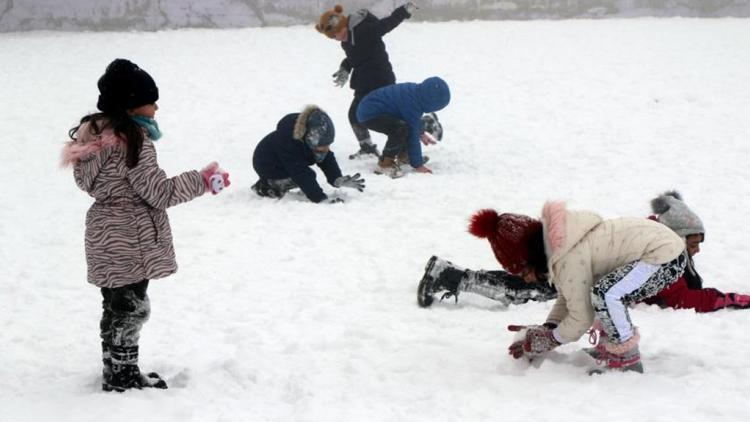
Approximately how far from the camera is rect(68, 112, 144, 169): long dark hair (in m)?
3.08

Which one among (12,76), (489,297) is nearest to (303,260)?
(489,297)

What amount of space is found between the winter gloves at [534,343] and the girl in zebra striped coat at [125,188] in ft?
4.82

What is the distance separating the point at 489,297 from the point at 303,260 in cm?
146

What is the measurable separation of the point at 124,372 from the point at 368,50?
526 centimetres

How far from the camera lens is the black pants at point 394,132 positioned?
7426 millimetres

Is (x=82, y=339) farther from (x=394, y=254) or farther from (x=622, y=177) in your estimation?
(x=622, y=177)

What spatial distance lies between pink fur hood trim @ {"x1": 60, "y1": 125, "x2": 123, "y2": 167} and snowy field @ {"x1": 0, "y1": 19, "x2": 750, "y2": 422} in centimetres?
100

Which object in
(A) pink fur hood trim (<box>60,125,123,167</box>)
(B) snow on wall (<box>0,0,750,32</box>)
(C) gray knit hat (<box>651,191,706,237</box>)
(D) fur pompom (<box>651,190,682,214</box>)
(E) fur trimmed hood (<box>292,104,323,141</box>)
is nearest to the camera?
(A) pink fur hood trim (<box>60,125,123,167</box>)

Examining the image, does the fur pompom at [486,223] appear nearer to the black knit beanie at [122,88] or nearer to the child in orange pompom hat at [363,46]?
the black knit beanie at [122,88]

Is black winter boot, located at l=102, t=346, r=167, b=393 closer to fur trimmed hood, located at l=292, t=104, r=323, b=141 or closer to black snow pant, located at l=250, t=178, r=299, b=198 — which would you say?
fur trimmed hood, located at l=292, t=104, r=323, b=141

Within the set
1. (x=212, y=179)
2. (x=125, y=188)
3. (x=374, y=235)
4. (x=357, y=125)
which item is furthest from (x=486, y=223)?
(x=357, y=125)

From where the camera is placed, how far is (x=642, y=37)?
1334cm

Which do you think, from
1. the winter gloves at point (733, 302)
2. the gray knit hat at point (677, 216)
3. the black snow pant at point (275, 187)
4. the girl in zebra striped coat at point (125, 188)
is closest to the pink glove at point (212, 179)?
the girl in zebra striped coat at point (125, 188)

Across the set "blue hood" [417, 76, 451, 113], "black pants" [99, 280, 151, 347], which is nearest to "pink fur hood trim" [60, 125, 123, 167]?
"black pants" [99, 280, 151, 347]
